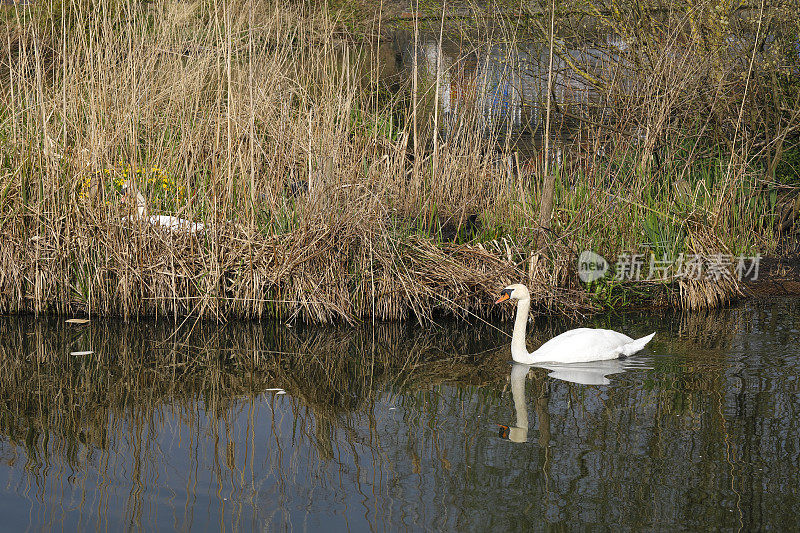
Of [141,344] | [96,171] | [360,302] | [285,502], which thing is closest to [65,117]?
[96,171]

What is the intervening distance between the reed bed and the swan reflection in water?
1.41 metres

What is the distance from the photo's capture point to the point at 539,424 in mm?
4684

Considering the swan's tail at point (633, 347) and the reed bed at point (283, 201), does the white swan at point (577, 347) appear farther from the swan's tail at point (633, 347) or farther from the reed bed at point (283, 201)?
the reed bed at point (283, 201)

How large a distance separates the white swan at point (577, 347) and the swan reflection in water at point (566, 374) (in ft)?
0.15

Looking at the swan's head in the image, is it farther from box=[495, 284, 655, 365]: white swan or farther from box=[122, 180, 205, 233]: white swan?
box=[122, 180, 205, 233]: white swan

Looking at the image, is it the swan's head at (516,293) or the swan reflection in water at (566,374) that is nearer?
the swan reflection in water at (566,374)

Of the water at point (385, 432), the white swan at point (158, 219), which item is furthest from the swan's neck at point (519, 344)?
the white swan at point (158, 219)

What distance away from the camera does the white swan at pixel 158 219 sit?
22.9 ft

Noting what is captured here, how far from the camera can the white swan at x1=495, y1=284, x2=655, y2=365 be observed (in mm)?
5859

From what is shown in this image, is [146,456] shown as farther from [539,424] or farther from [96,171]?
[96,171]

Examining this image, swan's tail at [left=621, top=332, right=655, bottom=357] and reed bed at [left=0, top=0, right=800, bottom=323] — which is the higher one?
reed bed at [left=0, top=0, right=800, bottom=323]

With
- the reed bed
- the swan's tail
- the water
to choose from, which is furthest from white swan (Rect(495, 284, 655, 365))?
the reed bed

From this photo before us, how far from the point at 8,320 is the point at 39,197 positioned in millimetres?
999

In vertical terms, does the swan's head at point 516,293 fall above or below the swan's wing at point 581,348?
above
